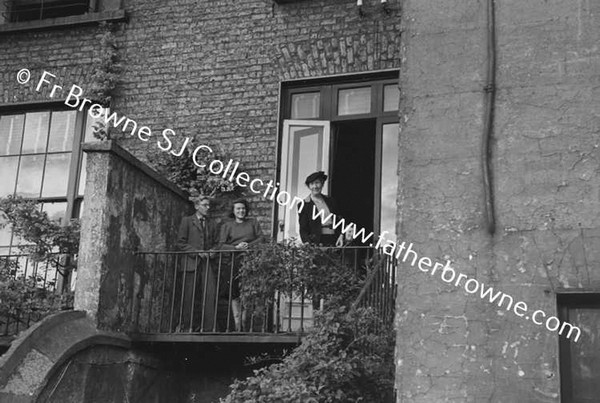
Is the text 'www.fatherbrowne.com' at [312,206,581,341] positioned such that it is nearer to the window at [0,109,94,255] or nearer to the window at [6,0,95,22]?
the window at [0,109,94,255]

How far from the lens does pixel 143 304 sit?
8.66 m

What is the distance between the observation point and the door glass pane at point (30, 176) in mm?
11234

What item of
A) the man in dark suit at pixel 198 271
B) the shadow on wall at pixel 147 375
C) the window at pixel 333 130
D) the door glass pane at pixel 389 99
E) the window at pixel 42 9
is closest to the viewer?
the shadow on wall at pixel 147 375

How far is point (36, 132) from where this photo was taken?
→ 37.7 ft

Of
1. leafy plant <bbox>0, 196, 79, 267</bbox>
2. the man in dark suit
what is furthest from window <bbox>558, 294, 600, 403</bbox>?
leafy plant <bbox>0, 196, 79, 267</bbox>

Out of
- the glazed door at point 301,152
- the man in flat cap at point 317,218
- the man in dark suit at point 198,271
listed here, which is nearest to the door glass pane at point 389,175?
the glazed door at point 301,152

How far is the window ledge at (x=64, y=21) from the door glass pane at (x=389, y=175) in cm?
379

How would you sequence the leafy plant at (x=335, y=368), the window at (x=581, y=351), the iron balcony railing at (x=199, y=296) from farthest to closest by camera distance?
the iron balcony railing at (x=199, y=296), the leafy plant at (x=335, y=368), the window at (x=581, y=351)

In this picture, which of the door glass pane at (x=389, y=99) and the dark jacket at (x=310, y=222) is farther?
the door glass pane at (x=389, y=99)

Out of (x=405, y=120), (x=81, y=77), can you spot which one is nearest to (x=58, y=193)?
(x=81, y=77)

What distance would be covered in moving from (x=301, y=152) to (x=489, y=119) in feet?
15.2

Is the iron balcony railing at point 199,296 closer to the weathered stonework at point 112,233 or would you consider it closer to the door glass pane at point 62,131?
the weathered stonework at point 112,233

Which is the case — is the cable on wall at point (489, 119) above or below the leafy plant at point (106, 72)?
below

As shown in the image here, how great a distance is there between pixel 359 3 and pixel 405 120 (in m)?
4.45
